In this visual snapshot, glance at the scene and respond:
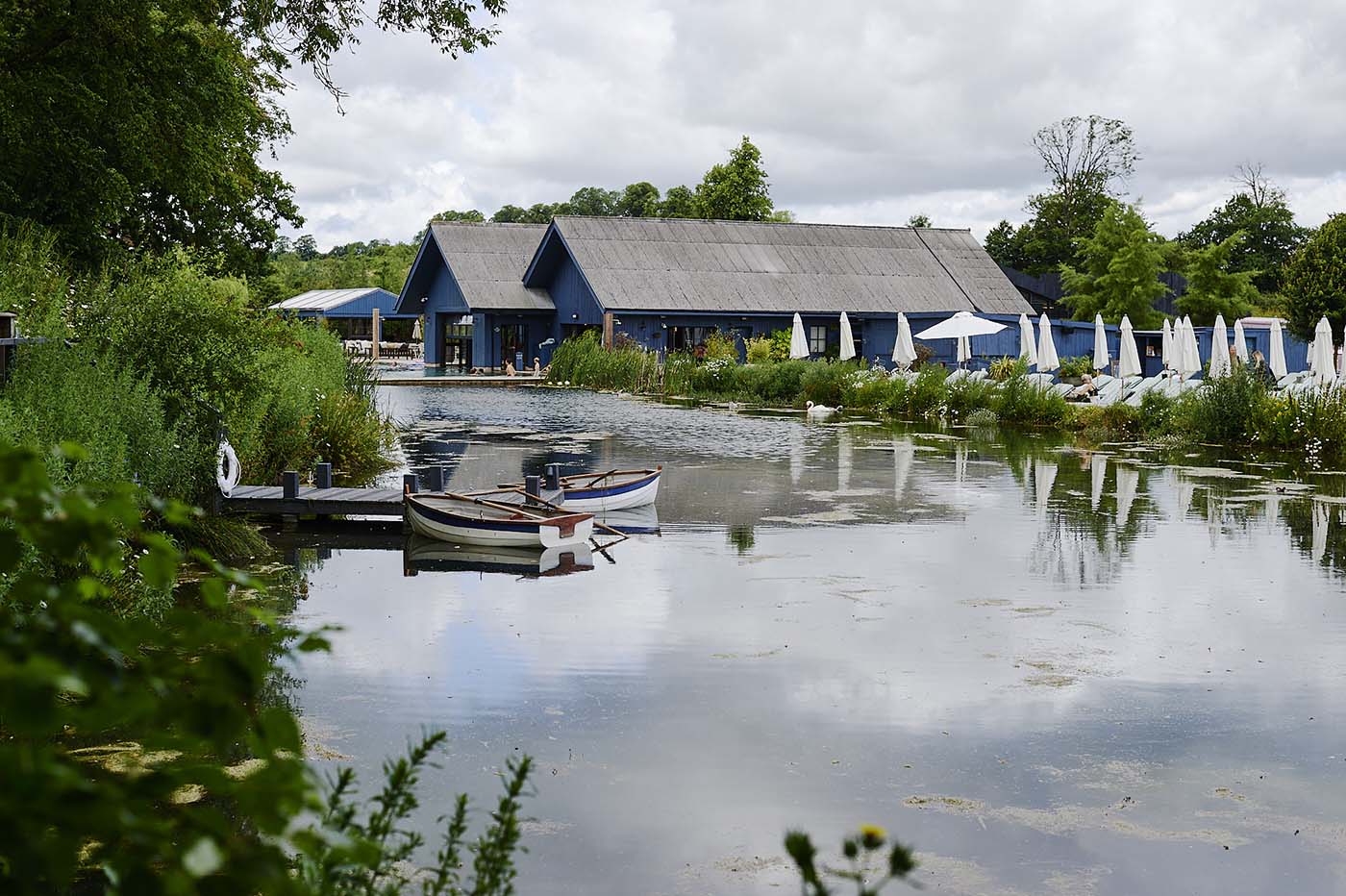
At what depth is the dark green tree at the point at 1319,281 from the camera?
44469mm

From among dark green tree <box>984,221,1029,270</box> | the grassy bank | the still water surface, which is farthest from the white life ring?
dark green tree <box>984,221,1029,270</box>

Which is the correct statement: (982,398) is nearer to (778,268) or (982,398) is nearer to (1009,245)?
(778,268)

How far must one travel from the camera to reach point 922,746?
290 inches

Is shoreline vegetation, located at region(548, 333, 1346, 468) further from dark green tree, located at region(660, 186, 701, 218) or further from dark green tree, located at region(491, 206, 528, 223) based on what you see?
dark green tree, located at region(491, 206, 528, 223)

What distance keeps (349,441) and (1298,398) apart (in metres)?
16.0

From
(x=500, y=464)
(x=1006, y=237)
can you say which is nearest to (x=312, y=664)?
(x=500, y=464)

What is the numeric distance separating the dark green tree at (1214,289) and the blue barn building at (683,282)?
8.60m

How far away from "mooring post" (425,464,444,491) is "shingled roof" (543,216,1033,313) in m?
28.8

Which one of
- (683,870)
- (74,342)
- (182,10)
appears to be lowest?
(683,870)

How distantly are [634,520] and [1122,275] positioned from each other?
48.2 metres

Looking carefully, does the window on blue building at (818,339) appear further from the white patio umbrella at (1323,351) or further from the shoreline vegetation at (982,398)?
the white patio umbrella at (1323,351)

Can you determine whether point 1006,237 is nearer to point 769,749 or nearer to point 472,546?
point 472,546

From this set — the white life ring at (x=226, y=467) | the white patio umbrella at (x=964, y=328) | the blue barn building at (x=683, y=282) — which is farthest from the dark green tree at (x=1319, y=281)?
the white life ring at (x=226, y=467)

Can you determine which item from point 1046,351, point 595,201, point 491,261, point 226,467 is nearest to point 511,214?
point 595,201
